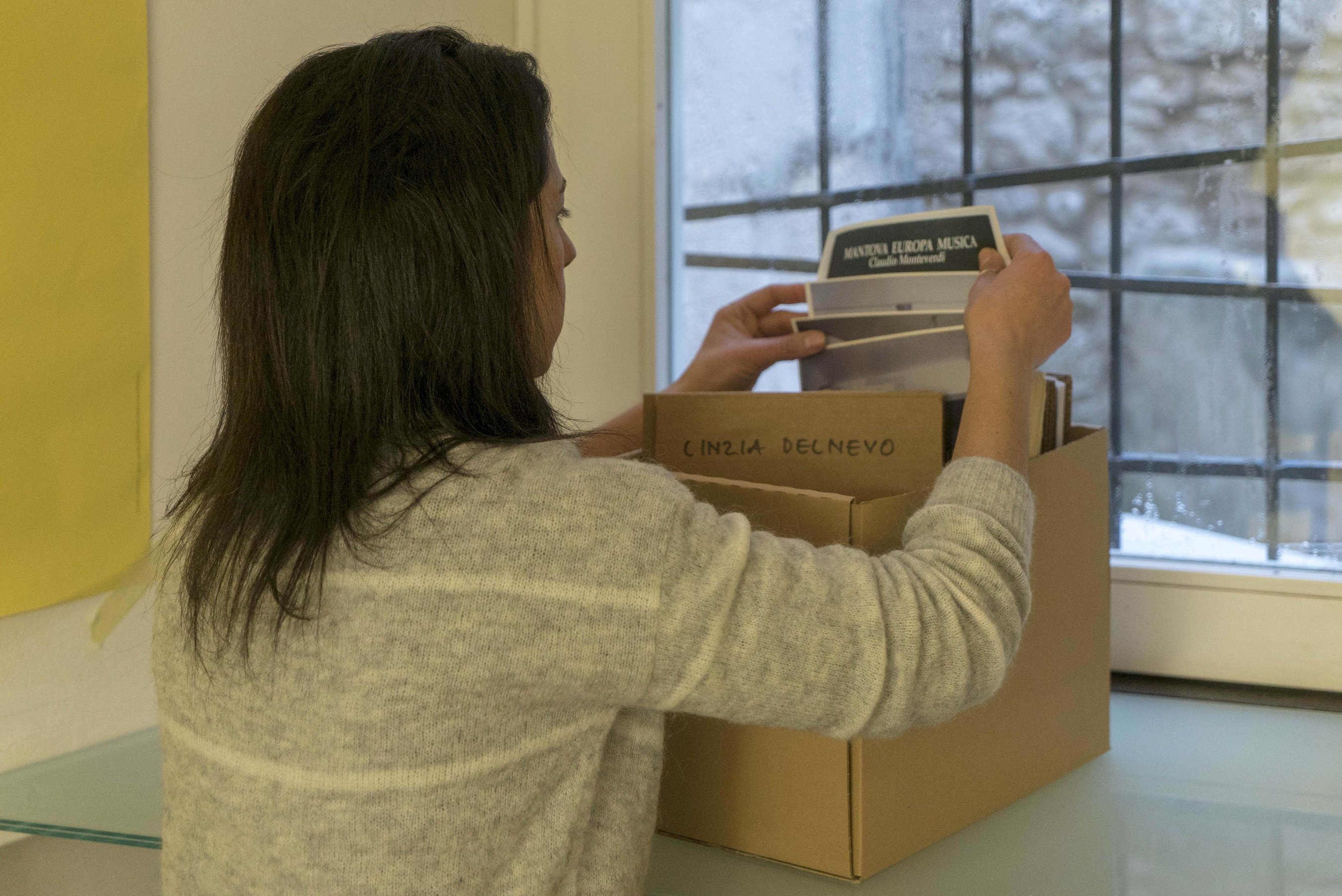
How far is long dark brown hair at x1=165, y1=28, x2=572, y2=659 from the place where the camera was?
0.68 metres

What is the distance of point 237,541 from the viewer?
2.34ft

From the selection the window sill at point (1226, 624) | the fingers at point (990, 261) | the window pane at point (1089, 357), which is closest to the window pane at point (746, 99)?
the window pane at point (1089, 357)

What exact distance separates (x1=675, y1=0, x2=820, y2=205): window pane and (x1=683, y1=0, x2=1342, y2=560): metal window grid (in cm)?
2

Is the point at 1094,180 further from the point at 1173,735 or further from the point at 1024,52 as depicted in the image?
the point at 1173,735

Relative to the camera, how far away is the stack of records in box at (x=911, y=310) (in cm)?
94

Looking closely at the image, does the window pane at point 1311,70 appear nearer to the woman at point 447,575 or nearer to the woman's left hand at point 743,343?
the woman's left hand at point 743,343

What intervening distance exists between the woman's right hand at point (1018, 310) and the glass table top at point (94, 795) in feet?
2.70

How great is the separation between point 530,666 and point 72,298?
0.70m

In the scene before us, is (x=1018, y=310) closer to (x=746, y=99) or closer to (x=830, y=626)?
(x=830, y=626)

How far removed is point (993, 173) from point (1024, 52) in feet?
0.47

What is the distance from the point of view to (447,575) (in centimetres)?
63

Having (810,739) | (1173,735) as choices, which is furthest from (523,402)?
(1173,735)

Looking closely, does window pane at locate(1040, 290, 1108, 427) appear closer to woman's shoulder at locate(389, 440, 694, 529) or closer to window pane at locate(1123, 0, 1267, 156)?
window pane at locate(1123, 0, 1267, 156)

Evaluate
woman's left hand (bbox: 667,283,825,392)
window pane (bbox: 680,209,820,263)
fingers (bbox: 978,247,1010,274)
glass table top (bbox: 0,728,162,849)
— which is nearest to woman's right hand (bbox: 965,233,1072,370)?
fingers (bbox: 978,247,1010,274)
